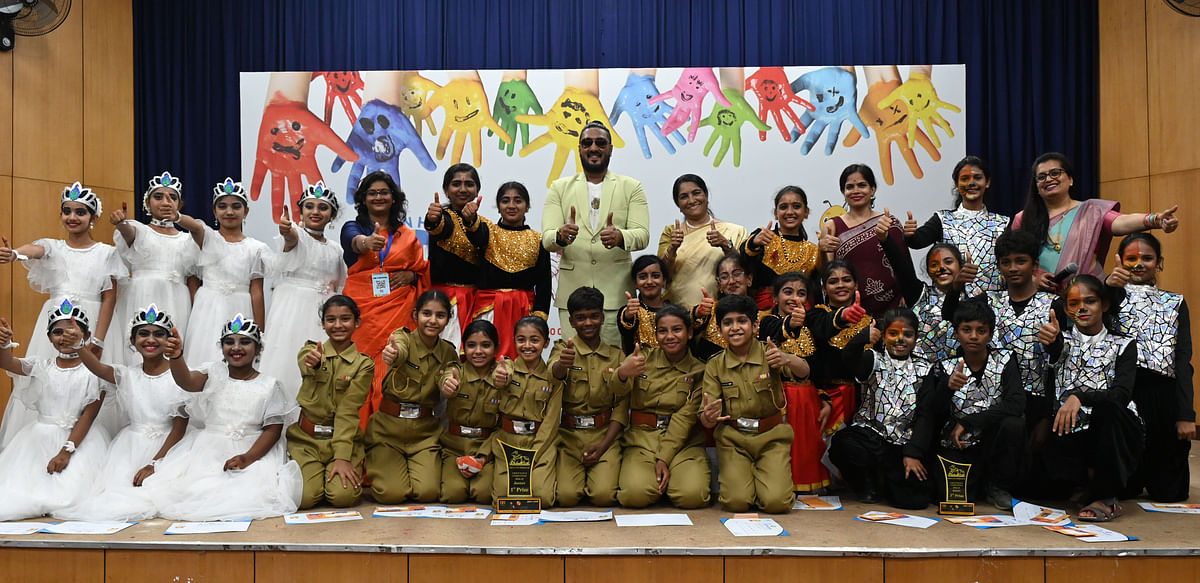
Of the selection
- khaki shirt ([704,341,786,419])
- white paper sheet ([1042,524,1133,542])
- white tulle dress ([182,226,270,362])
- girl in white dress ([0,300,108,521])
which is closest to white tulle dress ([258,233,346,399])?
white tulle dress ([182,226,270,362])

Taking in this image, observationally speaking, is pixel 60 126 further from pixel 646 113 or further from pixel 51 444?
pixel 646 113

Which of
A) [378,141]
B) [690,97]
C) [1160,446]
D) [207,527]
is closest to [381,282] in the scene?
[207,527]

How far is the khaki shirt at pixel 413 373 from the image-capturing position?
12.4 ft

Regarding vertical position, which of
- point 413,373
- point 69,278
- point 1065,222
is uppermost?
point 1065,222

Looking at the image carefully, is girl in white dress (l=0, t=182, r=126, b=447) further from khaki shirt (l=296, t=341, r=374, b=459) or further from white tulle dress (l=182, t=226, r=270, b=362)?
khaki shirt (l=296, t=341, r=374, b=459)

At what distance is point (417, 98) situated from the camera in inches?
230

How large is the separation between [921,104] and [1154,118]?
1541mm

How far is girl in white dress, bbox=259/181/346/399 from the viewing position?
13.7 ft

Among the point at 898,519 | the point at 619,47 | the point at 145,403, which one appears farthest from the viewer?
the point at 619,47

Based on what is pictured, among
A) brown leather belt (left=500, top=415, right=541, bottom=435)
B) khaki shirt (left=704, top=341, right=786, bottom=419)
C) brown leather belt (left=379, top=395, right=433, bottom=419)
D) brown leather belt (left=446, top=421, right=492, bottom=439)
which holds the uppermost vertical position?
khaki shirt (left=704, top=341, right=786, bottom=419)

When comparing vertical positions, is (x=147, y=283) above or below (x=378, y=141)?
below

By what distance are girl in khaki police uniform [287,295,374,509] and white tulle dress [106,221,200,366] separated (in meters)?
1.06

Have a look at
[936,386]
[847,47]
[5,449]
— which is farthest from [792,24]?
[5,449]

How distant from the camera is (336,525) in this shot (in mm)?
3301
